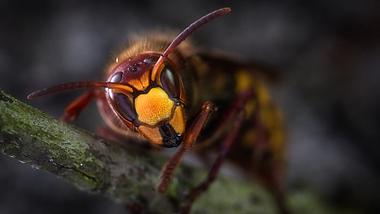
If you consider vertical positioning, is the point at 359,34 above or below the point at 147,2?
below

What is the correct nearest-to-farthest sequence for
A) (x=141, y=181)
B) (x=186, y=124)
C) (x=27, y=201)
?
(x=186, y=124), (x=141, y=181), (x=27, y=201)

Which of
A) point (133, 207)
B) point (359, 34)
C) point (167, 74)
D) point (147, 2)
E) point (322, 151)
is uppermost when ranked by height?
point (147, 2)

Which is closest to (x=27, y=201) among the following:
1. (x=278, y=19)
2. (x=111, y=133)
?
(x=111, y=133)

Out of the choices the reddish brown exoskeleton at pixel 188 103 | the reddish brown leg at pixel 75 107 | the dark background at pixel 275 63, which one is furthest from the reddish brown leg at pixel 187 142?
the dark background at pixel 275 63

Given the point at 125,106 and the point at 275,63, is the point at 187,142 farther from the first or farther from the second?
the point at 275,63

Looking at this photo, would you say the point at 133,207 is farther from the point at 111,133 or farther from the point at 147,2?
the point at 147,2

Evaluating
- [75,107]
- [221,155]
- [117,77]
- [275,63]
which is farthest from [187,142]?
[275,63]

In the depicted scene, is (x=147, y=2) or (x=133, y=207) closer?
(x=133, y=207)

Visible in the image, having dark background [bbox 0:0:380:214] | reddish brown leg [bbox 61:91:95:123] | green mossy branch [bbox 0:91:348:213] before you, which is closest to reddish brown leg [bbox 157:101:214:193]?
green mossy branch [bbox 0:91:348:213]
